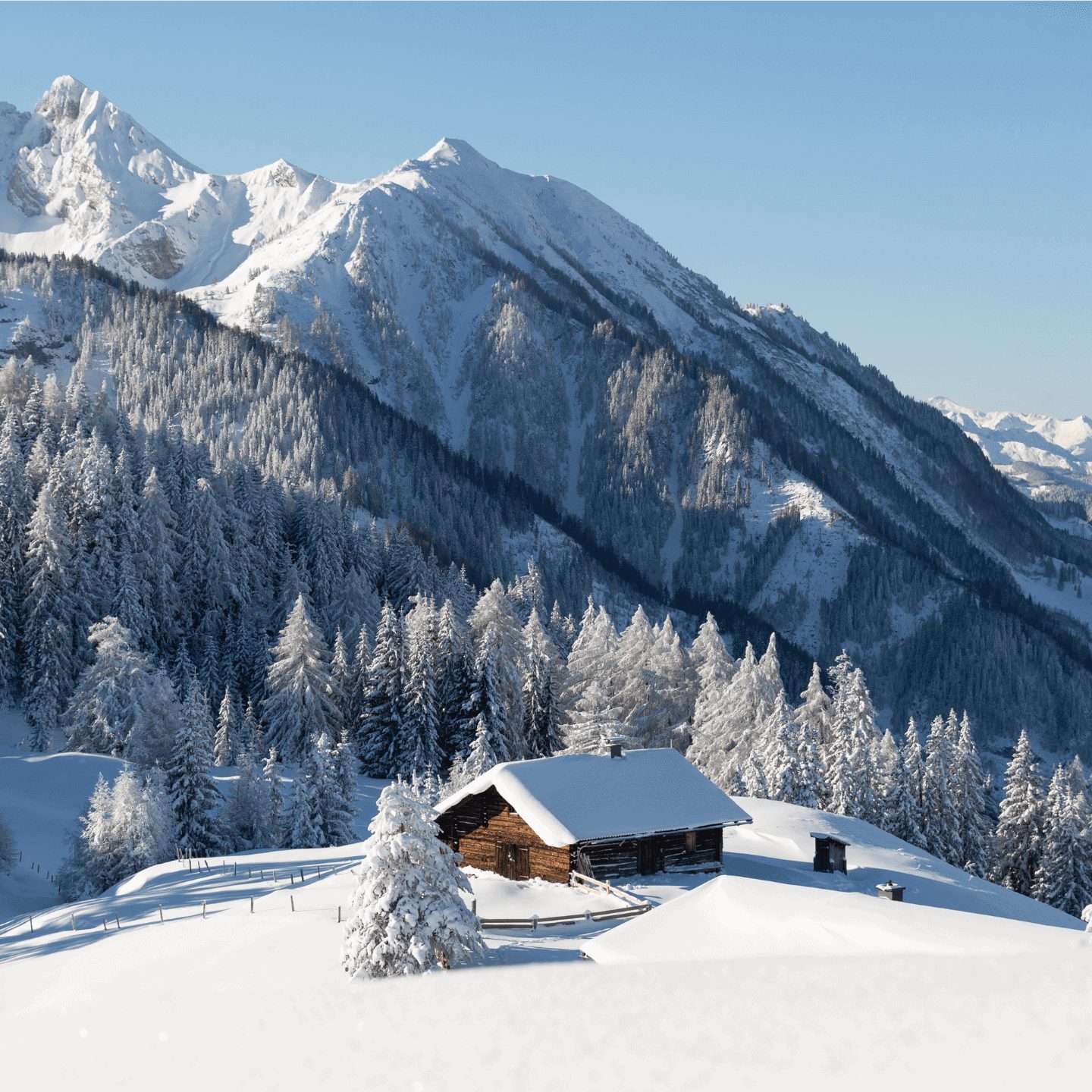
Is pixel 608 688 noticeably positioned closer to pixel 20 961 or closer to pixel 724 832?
pixel 724 832

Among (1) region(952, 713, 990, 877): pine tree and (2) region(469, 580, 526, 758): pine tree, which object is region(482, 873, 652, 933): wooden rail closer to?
(2) region(469, 580, 526, 758): pine tree

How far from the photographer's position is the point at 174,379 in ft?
617

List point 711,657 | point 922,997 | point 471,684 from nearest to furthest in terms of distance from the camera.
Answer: point 922,997 < point 471,684 < point 711,657

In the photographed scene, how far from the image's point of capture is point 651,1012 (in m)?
8.83

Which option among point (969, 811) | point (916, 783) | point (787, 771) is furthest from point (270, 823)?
point (969, 811)

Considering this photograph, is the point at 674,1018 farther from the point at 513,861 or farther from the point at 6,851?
the point at 6,851

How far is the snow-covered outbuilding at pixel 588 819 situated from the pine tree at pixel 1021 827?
2660 centimetres

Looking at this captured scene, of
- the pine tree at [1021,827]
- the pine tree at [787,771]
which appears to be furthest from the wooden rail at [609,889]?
the pine tree at [1021,827]

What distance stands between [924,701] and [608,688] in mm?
123692

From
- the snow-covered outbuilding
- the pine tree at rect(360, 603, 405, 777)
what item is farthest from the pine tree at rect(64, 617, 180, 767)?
the snow-covered outbuilding

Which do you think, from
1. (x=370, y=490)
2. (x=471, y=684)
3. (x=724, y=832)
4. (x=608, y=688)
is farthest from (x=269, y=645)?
(x=370, y=490)

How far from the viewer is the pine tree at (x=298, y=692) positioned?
2598 inches

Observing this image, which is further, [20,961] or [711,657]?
[711,657]

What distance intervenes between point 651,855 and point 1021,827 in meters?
30.3
